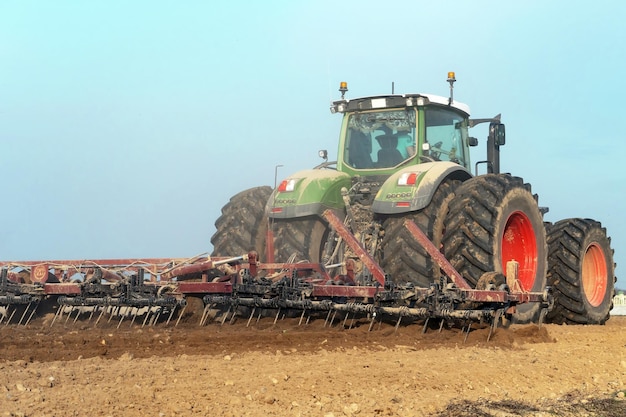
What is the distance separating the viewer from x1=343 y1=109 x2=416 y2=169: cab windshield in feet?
30.4

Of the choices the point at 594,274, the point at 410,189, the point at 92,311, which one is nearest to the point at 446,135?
the point at 410,189

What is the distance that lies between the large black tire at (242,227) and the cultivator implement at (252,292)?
0.55 metres

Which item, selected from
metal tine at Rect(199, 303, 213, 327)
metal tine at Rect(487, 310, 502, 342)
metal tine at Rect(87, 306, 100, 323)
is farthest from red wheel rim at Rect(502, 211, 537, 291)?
metal tine at Rect(87, 306, 100, 323)

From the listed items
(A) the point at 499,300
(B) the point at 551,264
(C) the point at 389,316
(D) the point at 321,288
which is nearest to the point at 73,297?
(D) the point at 321,288

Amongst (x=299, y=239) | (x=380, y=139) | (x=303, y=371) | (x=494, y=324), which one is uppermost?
(x=380, y=139)

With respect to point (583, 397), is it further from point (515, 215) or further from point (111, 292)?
point (111, 292)

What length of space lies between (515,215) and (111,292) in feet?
13.8

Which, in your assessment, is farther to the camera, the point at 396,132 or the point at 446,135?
the point at 446,135

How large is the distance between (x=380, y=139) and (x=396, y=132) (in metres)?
0.22

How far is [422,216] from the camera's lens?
26.1 ft

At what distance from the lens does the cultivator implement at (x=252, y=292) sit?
721cm

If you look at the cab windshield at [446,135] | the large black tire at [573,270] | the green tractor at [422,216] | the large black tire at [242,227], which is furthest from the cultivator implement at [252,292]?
the large black tire at [573,270]

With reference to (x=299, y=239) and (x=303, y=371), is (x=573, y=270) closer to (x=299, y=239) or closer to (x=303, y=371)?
(x=299, y=239)

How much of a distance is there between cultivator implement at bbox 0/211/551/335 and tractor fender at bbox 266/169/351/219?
0.58 meters
